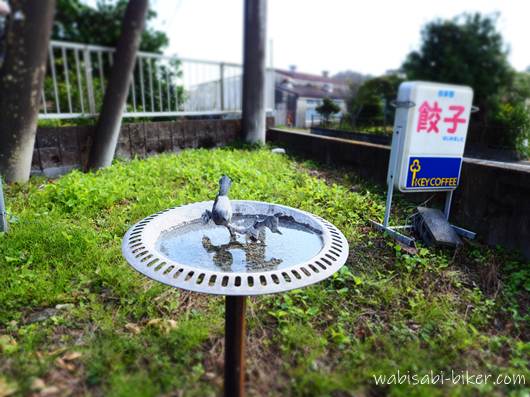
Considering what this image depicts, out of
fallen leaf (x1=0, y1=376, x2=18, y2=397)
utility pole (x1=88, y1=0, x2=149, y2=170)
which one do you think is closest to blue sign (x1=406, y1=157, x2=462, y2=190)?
fallen leaf (x1=0, y1=376, x2=18, y2=397)

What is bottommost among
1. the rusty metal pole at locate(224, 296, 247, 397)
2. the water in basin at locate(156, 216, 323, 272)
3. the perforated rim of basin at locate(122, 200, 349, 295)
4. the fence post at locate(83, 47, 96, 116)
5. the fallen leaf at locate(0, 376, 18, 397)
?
the fallen leaf at locate(0, 376, 18, 397)

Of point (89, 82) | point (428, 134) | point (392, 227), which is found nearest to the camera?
point (428, 134)

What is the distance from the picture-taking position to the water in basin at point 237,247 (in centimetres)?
176

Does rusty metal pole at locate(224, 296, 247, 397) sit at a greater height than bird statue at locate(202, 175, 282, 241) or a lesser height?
lesser

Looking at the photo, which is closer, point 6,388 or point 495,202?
point 6,388

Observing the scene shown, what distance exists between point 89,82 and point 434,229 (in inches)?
219

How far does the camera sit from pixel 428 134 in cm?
302

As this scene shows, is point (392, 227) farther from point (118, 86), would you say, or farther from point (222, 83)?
point (222, 83)

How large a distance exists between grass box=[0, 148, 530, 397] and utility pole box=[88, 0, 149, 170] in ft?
6.19

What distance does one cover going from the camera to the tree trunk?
12.1 feet

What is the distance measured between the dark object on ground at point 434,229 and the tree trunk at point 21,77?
4.64 metres

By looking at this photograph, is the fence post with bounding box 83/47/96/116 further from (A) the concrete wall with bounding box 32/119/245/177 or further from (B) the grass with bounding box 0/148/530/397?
(B) the grass with bounding box 0/148/530/397

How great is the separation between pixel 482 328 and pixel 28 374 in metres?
2.71

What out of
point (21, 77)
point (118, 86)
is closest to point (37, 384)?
point (21, 77)
